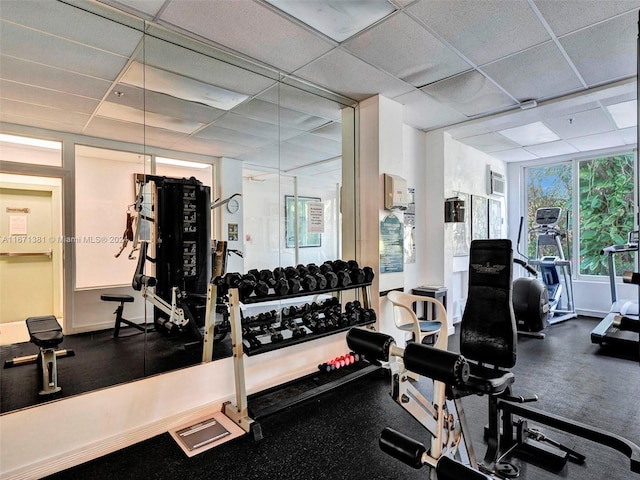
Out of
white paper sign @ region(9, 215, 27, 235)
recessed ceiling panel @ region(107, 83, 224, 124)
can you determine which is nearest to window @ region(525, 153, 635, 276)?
recessed ceiling panel @ region(107, 83, 224, 124)

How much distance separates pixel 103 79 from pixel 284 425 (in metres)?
3.11

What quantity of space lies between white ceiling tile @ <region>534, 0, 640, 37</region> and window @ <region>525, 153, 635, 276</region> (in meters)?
4.51

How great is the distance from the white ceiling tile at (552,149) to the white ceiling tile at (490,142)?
423 mm

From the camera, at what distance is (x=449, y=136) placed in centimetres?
498

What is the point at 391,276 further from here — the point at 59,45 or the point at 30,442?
the point at 59,45

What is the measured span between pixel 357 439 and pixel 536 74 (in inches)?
139

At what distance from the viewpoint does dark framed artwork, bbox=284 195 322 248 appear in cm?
398

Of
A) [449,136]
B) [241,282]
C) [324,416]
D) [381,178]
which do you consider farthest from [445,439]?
[449,136]

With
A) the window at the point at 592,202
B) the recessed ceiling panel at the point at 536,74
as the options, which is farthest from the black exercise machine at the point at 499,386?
the window at the point at 592,202

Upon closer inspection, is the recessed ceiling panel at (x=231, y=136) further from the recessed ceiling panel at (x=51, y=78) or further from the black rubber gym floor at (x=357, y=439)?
the black rubber gym floor at (x=357, y=439)

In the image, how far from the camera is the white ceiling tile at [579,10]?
2.29 metres

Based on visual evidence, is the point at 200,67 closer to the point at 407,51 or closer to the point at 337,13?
the point at 337,13

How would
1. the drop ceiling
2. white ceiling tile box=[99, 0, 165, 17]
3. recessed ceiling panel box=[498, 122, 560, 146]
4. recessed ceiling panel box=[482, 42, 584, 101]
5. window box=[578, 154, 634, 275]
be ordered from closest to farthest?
white ceiling tile box=[99, 0, 165, 17], the drop ceiling, recessed ceiling panel box=[482, 42, 584, 101], recessed ceiling panel box=[498, 122, 560, 146], window box=[578, 154, 634, 275]

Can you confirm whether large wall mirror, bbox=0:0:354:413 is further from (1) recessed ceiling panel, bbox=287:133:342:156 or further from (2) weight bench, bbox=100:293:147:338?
(1) recessed ceiling panel, bbox=287:133:342:156
